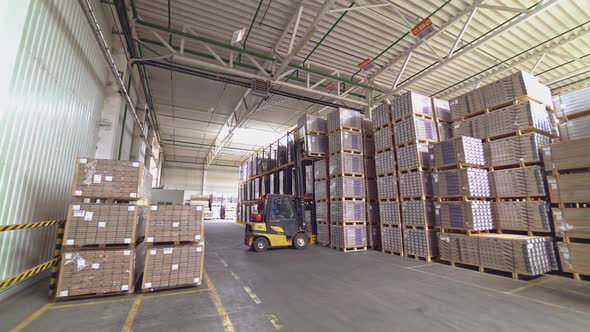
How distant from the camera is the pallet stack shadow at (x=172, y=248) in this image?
14.1 feet

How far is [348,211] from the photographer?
8609 mm

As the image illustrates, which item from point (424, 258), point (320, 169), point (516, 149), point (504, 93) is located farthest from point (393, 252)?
point (504, 93)

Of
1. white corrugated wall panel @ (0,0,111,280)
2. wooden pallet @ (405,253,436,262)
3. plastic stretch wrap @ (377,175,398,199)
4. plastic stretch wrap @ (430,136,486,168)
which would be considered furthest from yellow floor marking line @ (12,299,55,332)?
plastic stretch wrap @ (430,136,486,168)

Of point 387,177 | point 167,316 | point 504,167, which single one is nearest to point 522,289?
point 504,167

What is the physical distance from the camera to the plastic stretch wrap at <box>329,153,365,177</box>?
28.9 ft

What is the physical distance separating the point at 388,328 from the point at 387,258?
15.1ft

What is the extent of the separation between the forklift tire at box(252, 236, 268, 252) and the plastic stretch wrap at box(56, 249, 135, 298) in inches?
176

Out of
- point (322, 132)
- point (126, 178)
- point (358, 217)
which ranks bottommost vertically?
point (358, 217)

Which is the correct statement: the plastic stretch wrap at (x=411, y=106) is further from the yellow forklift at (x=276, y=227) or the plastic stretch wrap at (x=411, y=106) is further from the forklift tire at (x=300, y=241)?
the forklift tire at (x=300, y=241)

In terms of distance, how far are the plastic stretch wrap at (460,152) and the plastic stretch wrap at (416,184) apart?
53 centimetres

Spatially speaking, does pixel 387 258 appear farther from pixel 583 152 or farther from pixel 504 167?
pixel 583 152

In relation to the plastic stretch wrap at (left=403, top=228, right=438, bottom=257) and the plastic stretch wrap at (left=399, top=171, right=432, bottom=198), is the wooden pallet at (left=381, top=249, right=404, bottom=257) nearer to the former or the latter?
the plastic stretch wrap at (left=403, top=228, right=438, bottom=257)

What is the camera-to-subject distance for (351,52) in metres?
9.30

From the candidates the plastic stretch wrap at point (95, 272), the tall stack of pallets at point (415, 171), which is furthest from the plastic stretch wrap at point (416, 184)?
the plastic stretch wrap at point (95, 272)
